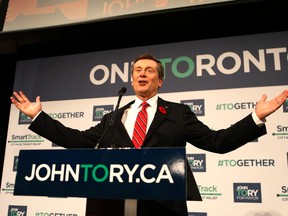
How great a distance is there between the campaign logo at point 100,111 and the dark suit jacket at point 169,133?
158 cm

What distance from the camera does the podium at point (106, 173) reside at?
3.03 feet

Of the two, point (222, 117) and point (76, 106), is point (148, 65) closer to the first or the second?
point (222, 117)

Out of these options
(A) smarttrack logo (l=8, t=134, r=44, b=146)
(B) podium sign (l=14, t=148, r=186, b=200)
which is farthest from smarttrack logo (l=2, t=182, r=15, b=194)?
(B) podium sign (l=14, t=148, r=186, b=200)

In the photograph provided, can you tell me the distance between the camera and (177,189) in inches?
35.6

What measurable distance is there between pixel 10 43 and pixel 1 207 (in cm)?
185

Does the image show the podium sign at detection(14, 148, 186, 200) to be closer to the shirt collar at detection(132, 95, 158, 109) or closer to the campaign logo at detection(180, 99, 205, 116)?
the shirt collar at detection(132, 95, 158, 109)

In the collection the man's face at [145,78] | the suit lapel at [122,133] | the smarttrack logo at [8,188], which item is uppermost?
the man's face at [145,78]

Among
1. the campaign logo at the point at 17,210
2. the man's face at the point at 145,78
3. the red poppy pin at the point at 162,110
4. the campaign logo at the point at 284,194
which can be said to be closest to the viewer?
the red poppy pin at the point at 162,110

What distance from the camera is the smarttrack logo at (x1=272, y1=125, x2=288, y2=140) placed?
8.60 ft

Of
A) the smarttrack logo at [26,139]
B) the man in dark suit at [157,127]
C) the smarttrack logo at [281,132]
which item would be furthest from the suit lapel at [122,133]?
the smarttrack logo at [26,139]

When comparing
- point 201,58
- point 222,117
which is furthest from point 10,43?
point 222,117

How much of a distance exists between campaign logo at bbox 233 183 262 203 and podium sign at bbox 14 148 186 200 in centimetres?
191

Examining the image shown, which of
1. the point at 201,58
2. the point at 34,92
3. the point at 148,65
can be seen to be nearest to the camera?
the point at 148,65

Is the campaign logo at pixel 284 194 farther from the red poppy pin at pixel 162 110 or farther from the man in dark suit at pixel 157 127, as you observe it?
the red poppy pin at pixel 162 110
